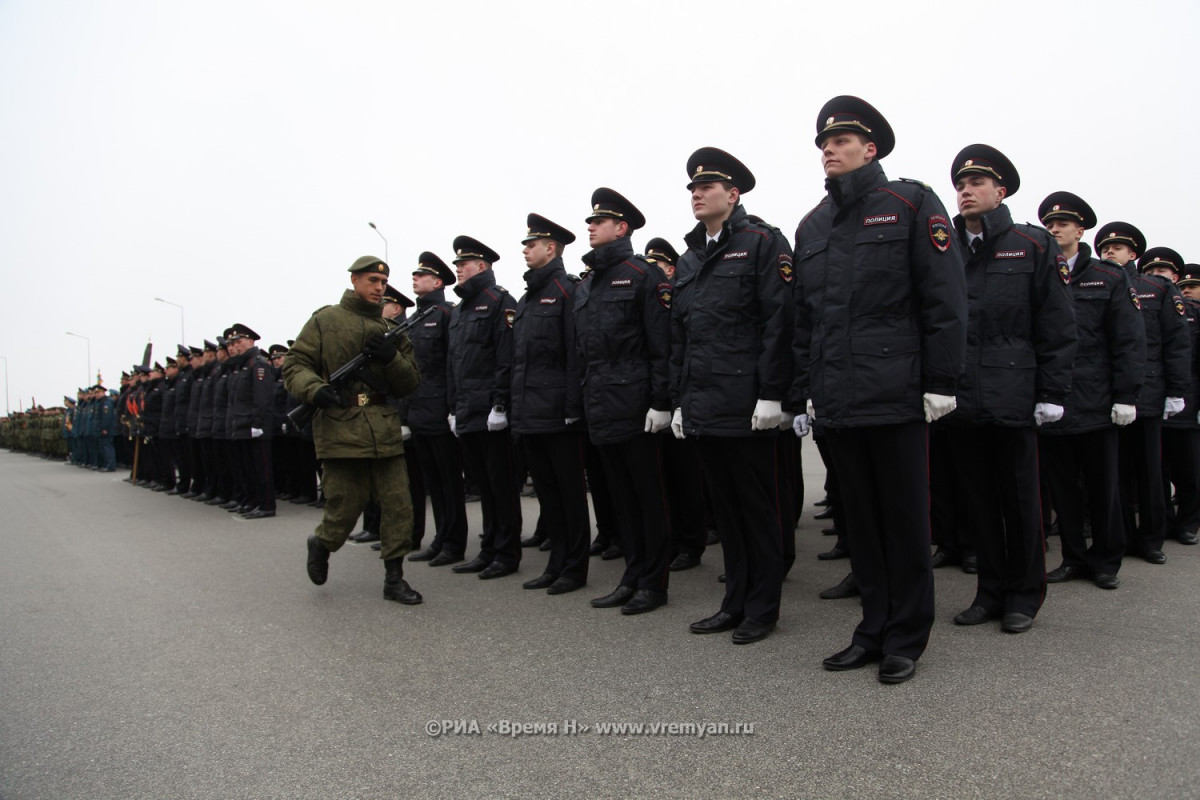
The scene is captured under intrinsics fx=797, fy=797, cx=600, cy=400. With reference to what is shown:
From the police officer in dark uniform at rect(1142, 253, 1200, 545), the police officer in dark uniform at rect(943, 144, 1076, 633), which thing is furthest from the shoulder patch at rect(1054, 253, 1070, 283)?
the police officer in dark uniform at rect(1142, 253, 1200, 545)

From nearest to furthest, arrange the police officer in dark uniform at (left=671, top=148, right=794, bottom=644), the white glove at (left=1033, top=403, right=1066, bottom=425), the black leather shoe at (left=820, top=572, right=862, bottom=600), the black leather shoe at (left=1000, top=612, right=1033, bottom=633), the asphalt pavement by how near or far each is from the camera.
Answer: the asphalt pavement
the black leather shoe at (left=1000, top=612, right=1033, bottom=633)
the police officer in dark uniform at (left=671, top=148, right=794, bottom=644)
the white glove at (left=1033, top=403, right=1066, bottom=425)
the black leather shoe at (left=820, top=572, right=862, bottom=600)

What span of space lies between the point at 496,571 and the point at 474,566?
34 centimetres

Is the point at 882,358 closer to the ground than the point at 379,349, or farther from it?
closer to the ground

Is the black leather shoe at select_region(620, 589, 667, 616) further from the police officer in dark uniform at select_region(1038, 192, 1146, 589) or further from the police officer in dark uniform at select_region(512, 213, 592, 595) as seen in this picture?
the police officer in dark uniform at select_region(1038, 192, 1146, 589)

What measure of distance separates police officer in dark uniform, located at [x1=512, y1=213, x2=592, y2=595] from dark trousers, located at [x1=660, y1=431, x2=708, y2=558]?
0.93 meters

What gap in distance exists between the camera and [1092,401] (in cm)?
522

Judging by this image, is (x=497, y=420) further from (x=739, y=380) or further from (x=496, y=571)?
(x=739, y=380)

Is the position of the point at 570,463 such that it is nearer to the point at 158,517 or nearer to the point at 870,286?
the point at 870,286

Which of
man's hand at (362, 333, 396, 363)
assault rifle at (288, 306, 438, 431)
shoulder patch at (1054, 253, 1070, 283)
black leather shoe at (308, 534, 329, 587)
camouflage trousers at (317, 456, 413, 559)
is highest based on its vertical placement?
shoulder patch at (1054, 253, 1070, 283)

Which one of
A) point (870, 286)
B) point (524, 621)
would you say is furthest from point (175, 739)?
point (870, 286)

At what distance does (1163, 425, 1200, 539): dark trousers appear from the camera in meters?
6.52

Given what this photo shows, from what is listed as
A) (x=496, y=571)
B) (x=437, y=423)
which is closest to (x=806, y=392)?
(x=496, y=571)

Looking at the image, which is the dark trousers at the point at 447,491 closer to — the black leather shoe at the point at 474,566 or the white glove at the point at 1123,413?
the black leather shoe at the point at 474,566

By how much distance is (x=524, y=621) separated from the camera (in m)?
4.70
